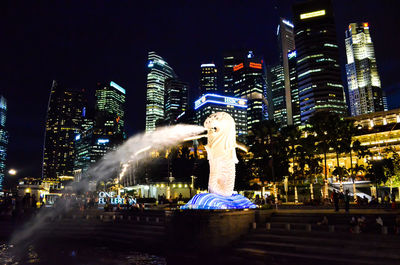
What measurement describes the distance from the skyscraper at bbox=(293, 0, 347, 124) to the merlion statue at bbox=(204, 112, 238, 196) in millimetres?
139187

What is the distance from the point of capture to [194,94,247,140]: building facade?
184 meters

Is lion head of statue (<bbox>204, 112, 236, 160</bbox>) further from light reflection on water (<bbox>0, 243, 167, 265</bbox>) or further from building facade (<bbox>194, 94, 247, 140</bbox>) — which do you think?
building facade (<bbox>194, 94, 247, 140</bbox>)

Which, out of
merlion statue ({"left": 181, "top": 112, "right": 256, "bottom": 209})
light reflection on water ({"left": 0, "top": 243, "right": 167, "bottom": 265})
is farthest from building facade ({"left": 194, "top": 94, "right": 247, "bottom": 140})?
light reflection on water ({"left": 0, "top": 243, "right": 167, "bottom": 265})

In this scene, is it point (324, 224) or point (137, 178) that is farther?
point (137, 178)

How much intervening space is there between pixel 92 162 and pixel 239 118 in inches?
4132

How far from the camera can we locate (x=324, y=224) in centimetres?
1642

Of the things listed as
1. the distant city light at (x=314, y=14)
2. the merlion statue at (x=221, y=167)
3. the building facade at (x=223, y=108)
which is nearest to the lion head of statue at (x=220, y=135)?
the merlion statue at (x=221, y=167)

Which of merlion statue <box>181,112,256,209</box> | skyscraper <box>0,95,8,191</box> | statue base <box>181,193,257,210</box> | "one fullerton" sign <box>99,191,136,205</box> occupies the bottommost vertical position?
"one fullerton" sign <box>99,191,136,205</box>

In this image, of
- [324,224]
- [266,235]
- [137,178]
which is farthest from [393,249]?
[137,178]

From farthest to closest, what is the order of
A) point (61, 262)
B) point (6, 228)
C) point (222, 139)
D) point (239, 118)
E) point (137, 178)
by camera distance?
point (239, 118) → point (137, 178) → point (6, 228) → point (222, 139) → point (61, 262)

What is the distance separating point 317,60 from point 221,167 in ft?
493

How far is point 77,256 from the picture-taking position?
54.2 ft

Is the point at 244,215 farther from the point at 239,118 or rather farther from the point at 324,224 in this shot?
the point at 239,118

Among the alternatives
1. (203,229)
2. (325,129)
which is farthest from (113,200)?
(203,229)
